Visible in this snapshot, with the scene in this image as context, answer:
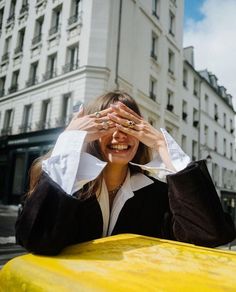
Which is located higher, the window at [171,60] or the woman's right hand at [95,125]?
the window at [171,60]

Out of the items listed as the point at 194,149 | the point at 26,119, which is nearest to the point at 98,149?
the point at 26,119

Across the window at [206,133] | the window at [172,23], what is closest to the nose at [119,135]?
the window at [172,23]

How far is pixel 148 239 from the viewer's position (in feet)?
4.08

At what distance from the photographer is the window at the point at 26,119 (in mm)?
16834

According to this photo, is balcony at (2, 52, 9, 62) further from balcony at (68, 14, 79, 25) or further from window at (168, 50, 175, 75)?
window at (168, 50, 175, 75)

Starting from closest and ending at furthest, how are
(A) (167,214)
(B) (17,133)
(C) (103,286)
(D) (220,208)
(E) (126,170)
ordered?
1. (C) (103,286)
2. (D) (220,208)
3. (A) (167,214)
4. (E) (126,170)
5. (B) (17,133)

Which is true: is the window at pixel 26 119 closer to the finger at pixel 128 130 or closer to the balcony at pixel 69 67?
the balcony at pixel 69 67

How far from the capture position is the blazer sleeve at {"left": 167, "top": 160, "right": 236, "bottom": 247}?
1.44 meters

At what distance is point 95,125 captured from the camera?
160cm

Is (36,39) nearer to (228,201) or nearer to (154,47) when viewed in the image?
(154,47)

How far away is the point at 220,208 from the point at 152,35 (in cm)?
1836

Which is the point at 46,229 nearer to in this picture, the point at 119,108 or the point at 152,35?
the point at 119,108

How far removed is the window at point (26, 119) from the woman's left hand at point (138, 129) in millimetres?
15612

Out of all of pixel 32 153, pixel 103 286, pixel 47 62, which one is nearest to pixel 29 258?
pixel 103 286
